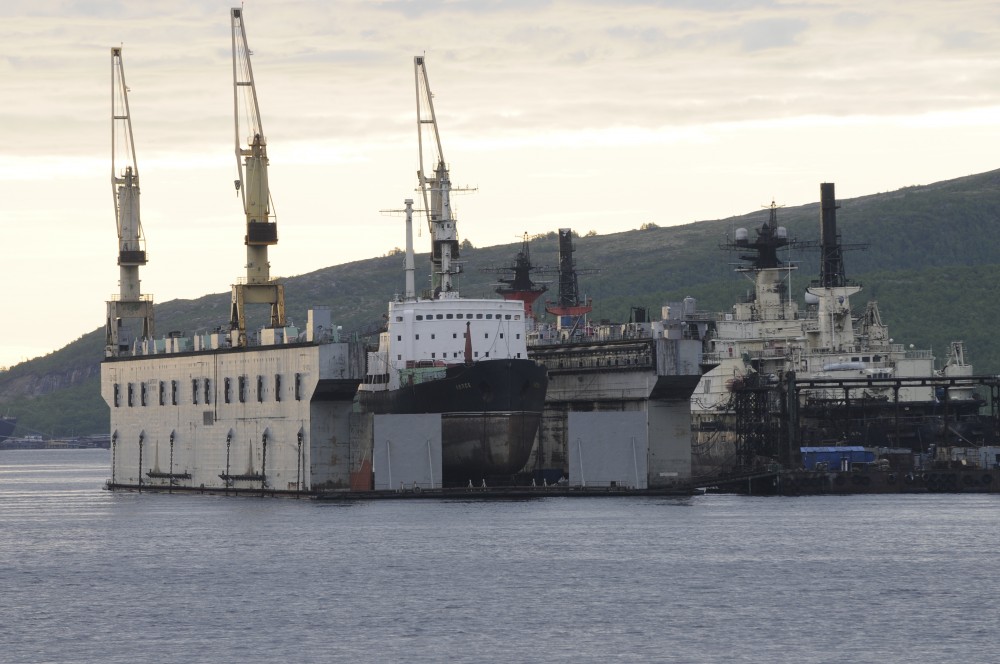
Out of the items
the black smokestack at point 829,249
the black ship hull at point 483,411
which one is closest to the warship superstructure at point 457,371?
the black ship hull at point 483,411

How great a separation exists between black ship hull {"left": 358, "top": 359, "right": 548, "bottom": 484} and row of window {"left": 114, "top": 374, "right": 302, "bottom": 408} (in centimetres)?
710

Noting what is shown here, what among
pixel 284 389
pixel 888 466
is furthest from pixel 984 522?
Result: pixel 284 389

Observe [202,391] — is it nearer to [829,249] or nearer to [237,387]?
[237,387]

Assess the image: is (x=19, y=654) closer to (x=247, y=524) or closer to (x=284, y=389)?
(x=247, y=524)

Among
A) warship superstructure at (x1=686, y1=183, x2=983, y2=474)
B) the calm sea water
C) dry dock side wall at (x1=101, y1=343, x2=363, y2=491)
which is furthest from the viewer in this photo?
warship superstructure at (x1=686, y1=183, x2=983, y2=474)

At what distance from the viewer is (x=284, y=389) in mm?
88000

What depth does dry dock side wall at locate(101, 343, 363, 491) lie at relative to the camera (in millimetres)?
85938

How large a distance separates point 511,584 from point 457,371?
97.5 feet

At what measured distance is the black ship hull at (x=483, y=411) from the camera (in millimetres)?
83250

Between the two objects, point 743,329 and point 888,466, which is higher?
point 743,329

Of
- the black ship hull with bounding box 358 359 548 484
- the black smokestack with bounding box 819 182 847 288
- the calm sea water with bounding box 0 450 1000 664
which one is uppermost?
the black smokestack with bounding box 819 182 847 288

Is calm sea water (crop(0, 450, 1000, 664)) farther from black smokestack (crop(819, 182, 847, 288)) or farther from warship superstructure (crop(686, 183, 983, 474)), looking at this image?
black smokestack (crop(819, 182, 847, 288))

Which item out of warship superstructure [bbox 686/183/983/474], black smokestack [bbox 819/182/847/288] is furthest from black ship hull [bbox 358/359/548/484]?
black smokestack [bbox 819/182/847/288]

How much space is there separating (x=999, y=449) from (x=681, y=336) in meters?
16.7
